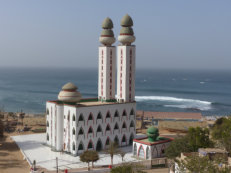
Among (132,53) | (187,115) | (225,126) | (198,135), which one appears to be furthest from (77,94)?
(187,115)

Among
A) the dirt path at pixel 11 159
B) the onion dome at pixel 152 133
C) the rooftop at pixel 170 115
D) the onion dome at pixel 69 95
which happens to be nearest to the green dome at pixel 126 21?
the onion dome at pixel 69 95

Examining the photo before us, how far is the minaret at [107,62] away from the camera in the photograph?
4369cm

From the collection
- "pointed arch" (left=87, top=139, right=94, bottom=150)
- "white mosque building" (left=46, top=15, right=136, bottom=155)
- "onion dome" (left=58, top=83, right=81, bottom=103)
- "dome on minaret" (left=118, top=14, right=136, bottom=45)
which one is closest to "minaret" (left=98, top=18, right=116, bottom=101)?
"white mosque building" (left=46, top=15, right=136, bottom=155)

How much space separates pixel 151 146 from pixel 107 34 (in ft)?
56.6

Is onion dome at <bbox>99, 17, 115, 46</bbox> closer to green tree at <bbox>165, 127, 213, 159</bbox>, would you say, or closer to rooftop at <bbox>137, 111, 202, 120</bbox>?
green tree at <bbox>165, 127, 213, 159</bbox>

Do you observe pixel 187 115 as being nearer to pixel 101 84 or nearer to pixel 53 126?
pixel 101 84

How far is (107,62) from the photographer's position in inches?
1719

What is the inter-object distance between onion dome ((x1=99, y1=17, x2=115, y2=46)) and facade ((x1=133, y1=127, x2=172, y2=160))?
14.4 metres

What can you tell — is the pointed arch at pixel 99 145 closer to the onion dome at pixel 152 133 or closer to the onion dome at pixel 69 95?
the onion dome at pixel 69 95

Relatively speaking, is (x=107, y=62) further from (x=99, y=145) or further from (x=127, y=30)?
(x=99, y=145)

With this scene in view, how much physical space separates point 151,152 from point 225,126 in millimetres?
9826

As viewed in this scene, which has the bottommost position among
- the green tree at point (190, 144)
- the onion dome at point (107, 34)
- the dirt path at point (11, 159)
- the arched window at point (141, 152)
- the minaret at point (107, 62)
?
the dirt path at point (11, 159)

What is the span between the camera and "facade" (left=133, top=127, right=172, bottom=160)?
35906 millimetres

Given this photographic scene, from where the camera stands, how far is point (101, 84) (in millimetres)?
44250
